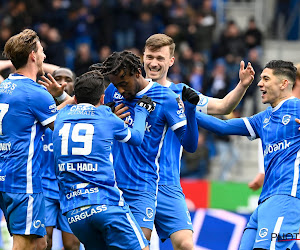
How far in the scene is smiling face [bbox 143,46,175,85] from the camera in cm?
724

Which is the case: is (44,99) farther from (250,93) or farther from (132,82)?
(250,93)

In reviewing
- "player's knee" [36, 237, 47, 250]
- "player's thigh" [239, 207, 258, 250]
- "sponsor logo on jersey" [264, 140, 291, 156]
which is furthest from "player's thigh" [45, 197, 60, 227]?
"sponsor logo on jersey" [264, 140, 291, 156]

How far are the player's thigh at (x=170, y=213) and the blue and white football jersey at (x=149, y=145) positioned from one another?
305 millimetres

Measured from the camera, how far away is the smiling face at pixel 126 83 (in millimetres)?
6301

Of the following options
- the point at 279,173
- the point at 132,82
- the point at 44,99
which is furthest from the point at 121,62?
the point at 279,173

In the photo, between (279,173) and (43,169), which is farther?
(43,169)

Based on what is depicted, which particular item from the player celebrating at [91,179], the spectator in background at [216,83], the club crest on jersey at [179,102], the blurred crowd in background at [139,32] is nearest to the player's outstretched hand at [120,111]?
the player celebrating at [91,179]

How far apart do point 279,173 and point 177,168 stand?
114cm

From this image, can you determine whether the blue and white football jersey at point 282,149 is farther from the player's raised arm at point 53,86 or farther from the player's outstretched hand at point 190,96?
the player's raised arm at point 53,86

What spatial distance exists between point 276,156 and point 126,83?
1.69 m

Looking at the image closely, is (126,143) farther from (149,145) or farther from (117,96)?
(117,96)

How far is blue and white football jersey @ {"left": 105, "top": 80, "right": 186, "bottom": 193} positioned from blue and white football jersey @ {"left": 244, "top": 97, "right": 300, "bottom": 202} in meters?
0.95

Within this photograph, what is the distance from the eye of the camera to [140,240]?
5750 millimetres

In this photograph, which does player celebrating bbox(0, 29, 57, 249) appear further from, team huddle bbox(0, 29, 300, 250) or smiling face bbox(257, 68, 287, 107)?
smiling face bbox(257, 68, 287, 107)
